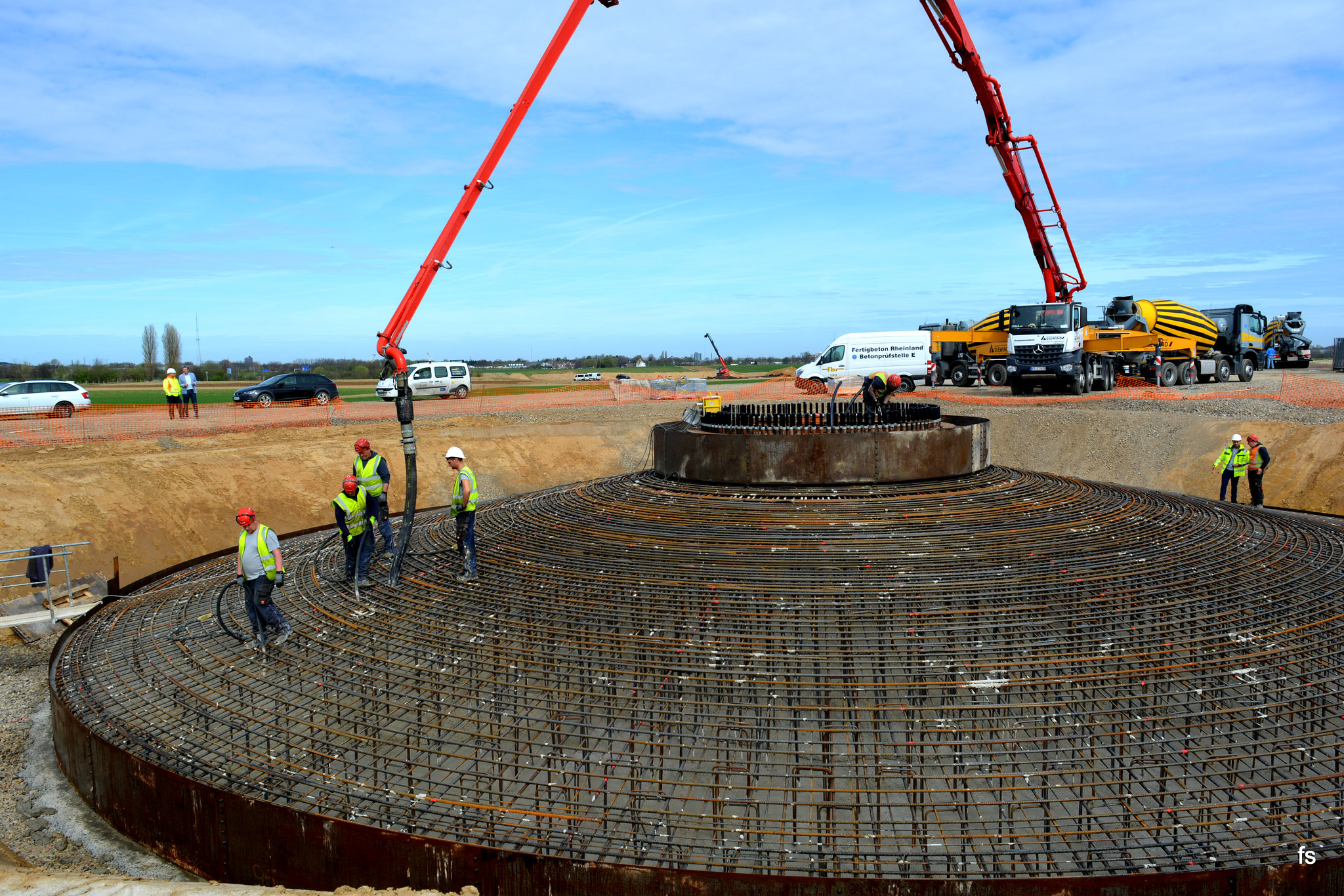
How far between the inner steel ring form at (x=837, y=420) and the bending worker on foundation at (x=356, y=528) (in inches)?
181

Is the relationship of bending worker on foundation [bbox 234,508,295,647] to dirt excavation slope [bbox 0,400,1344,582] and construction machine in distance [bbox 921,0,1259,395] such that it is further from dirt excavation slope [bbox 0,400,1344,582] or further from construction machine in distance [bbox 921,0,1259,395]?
construction machine in distance [bbox 921,0,1259,395]

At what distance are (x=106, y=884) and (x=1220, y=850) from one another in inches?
285

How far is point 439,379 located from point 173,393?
12.8m

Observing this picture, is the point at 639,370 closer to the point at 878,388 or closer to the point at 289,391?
the point at 289,391

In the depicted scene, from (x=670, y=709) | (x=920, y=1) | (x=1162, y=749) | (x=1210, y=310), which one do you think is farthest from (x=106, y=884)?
(x=1210, y=310)

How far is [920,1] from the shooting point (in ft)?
81.4

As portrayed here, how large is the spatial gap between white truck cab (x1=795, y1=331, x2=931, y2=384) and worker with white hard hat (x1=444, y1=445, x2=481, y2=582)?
91.2ft

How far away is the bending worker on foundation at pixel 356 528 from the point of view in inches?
364

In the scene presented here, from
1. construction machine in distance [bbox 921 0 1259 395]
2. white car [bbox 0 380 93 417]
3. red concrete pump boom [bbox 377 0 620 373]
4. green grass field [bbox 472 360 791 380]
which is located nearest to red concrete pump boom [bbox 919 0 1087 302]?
construction machine in distance [bbox 921 0 1259 395]

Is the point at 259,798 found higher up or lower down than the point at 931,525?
lower down

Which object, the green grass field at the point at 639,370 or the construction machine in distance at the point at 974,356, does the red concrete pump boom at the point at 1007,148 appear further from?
the green grass field at the point at 639,370

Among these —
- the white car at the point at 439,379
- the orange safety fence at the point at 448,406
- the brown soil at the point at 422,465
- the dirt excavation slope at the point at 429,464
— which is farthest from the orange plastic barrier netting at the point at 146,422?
the white car at the point at 439,379

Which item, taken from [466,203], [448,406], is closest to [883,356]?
[448,406]

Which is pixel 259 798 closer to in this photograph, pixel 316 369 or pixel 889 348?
pixel 889 348
